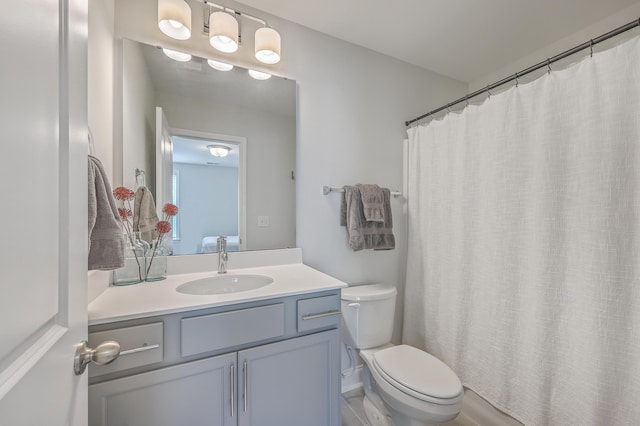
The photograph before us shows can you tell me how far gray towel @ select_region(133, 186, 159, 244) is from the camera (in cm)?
129

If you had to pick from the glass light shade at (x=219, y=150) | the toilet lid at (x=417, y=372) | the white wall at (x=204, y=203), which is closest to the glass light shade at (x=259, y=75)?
the glass light shade at (x=219, y=150)

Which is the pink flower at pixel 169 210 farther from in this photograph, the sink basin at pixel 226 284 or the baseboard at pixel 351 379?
the baseboard at pixel 351 379

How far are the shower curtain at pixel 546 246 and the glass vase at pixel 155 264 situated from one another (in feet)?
5.22

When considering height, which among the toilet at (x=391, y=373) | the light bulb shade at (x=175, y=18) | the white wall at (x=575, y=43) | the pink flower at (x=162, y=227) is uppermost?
the white wall at (x=575, y=43)

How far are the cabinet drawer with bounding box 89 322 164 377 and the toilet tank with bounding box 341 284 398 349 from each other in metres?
0.96

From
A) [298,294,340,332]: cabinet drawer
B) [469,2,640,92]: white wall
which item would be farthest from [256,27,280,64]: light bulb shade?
[469,2,640,92]: white wall

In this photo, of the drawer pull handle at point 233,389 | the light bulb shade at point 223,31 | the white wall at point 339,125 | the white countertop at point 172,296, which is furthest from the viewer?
the white wall at point 339,125

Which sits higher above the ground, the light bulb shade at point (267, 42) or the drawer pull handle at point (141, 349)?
the light bulb shade at point (267, 42)

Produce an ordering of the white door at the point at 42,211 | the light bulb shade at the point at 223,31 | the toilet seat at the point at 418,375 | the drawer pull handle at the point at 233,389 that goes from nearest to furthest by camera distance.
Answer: the white door at the point at 42,211, the drawer pull handle at the point at 233,389, the toilet seat at the point at 418,375, the light bulb shade at the point at 223,31

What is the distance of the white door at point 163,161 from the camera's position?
4.51 ft

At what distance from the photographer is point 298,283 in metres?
1.25

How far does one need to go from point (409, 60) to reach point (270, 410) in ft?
7.68

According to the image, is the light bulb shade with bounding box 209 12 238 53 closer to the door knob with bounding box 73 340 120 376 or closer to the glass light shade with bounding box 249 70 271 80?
the glass light shade with bounding box 249 70 271 80

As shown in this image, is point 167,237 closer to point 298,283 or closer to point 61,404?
point 298,283
